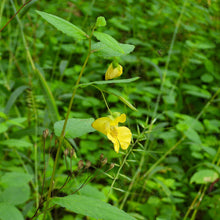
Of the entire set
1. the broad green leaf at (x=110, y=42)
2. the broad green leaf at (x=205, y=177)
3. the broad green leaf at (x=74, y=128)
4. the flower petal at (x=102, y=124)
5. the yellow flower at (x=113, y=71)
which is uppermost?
the broad green leaf at (x=110, y=42)

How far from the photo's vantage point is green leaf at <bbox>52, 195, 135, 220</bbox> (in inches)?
16.4

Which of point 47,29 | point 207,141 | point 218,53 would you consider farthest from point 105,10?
point 207,141

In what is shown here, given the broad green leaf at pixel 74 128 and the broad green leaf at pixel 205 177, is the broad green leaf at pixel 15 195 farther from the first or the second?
the broad green leaf at pixel 205 177

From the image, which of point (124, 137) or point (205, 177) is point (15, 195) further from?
point (205, 177)

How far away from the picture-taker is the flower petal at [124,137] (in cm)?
49

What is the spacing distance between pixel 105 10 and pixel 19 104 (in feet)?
4.35

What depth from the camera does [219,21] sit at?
2.83 metres

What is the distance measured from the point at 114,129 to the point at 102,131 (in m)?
0.03

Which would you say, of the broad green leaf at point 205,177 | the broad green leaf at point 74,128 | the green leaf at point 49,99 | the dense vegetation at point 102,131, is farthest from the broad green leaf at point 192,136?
the broad green leaf at point 74,128

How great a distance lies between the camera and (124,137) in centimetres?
50

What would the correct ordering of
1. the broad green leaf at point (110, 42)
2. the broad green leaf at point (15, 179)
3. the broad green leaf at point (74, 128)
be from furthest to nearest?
the broad green leaf at point (15, 179), the broad green leaf at point (74, 128), the broad green leaf at point (110, 42)

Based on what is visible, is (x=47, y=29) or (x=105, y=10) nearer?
(x=47, y=29)

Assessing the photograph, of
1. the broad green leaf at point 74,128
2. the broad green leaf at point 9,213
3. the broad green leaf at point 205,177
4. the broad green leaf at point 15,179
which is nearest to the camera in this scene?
the broad green leaf at point 74,128

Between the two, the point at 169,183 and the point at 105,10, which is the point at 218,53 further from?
the point at 169,183
